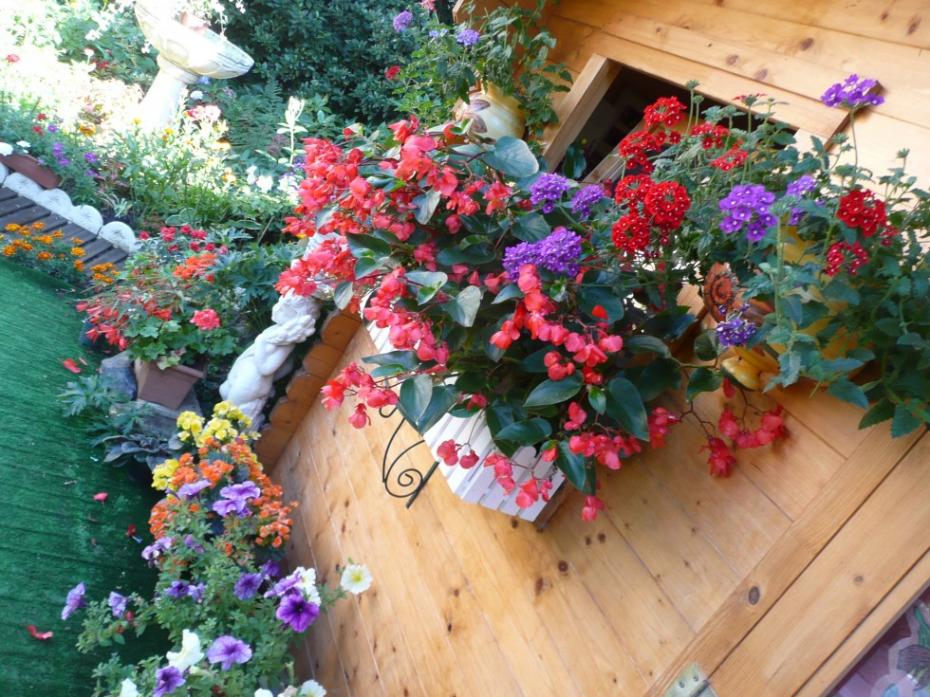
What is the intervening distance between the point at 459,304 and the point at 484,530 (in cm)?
78

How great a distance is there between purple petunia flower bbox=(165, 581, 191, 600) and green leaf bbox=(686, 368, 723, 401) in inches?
63.6

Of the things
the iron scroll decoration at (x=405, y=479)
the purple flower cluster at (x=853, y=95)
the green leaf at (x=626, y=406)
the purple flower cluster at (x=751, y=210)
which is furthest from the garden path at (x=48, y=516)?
the purple flower cluster at (x=853, y=95)

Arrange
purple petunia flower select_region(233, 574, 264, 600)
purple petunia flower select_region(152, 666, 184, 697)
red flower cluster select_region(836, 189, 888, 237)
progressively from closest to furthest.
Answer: red flower cluster select_region(836, 189, 888, 237) → purple petunia flower select_region(152, 666, 184, 697) → purple petunia flower select_region(233, 574, 264, 600)

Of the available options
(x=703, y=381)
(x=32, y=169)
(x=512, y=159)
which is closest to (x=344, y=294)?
(x=512, y=159)

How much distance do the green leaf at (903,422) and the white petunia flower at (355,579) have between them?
150cm

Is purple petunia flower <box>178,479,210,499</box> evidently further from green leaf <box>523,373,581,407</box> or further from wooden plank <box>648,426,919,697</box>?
wooden plank <box>648,426,919,697</box>

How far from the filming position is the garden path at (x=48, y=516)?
1.92 meters

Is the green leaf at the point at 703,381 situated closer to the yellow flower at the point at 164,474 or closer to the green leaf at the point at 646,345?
the green leaf at the point at 646,345

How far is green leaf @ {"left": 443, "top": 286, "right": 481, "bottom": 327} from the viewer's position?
1.22 m

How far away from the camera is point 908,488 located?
0.95 meters

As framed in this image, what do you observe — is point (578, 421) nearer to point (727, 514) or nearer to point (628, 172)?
point (727, 514)

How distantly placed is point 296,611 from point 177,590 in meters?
0.38

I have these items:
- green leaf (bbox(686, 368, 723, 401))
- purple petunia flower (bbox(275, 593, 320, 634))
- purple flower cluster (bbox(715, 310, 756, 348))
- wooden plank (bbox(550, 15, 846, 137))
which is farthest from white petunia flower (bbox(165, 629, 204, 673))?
wooden plank (bbox(550, 15, 846, 137))

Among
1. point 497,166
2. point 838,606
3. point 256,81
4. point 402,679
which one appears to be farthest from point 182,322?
point 256,81
